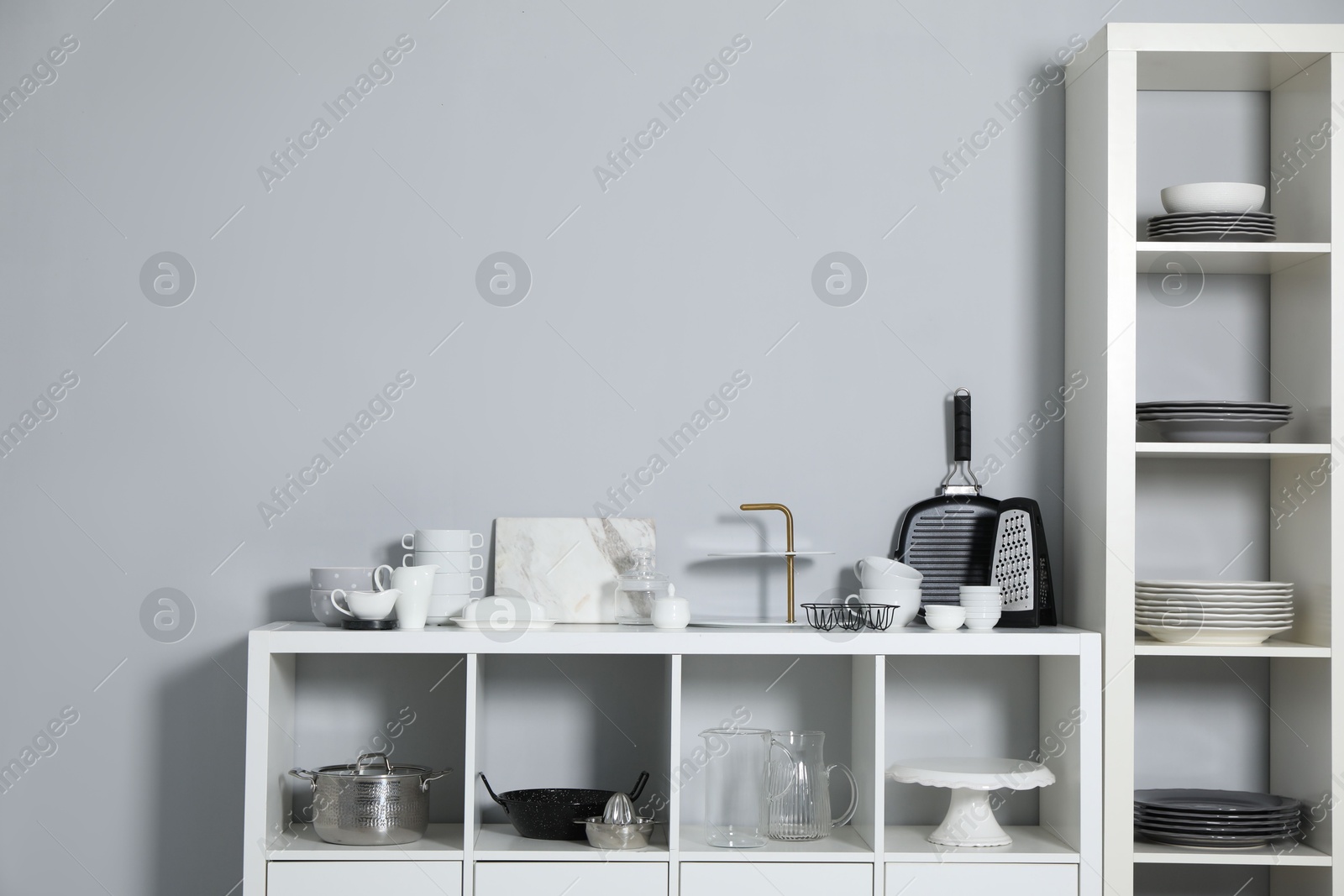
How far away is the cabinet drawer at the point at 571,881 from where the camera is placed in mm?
2012

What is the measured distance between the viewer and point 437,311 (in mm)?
2381

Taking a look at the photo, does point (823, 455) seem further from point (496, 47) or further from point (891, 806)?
point (496, 47)

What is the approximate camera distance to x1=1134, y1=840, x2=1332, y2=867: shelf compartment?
2.08 m

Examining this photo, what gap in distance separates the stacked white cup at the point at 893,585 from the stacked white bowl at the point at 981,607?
0.10m

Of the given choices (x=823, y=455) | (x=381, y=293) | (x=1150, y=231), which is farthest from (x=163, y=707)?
(x=1150, y=231)

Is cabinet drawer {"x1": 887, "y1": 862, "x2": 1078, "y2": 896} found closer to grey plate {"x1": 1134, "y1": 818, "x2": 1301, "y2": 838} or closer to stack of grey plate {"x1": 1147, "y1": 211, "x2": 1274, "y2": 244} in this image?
grey plate {"x1": 1134, "y1": 818, "x2": 1301, "y2": 838}

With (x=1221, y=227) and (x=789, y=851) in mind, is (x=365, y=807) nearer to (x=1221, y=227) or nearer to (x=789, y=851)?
(x=789, y=851)

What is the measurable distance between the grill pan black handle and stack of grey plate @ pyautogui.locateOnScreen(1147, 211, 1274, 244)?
50cm

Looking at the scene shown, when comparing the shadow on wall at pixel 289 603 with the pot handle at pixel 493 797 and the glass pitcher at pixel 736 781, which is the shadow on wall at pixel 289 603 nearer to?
the pot handle at pixel 493 797

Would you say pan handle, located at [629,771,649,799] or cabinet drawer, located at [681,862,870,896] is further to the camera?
pan handle, located at [629,771,649,799]

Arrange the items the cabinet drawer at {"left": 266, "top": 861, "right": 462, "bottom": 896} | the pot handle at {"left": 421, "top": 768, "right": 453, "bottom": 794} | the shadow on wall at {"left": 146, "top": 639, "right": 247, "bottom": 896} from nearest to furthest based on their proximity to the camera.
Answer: the cabinet drawer at {"left": 266, "top": 861, "right": 462, "bottom": 896}, the pot handle at {"left": 421, "top": 768, "right": 453, "bottom": 794}, the shadow on wall at {"left": 146, "top": 639, "right": 247, "bottom": 896}

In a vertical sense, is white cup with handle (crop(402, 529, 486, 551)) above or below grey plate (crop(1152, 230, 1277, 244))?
below

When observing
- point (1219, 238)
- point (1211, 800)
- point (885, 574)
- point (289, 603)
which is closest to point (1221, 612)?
point (1211, 800)

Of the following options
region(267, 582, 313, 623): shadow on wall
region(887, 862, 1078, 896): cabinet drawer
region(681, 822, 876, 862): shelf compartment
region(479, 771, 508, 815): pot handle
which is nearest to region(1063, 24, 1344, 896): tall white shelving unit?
region(887, 862, 1078, 896): cabinet drawer
